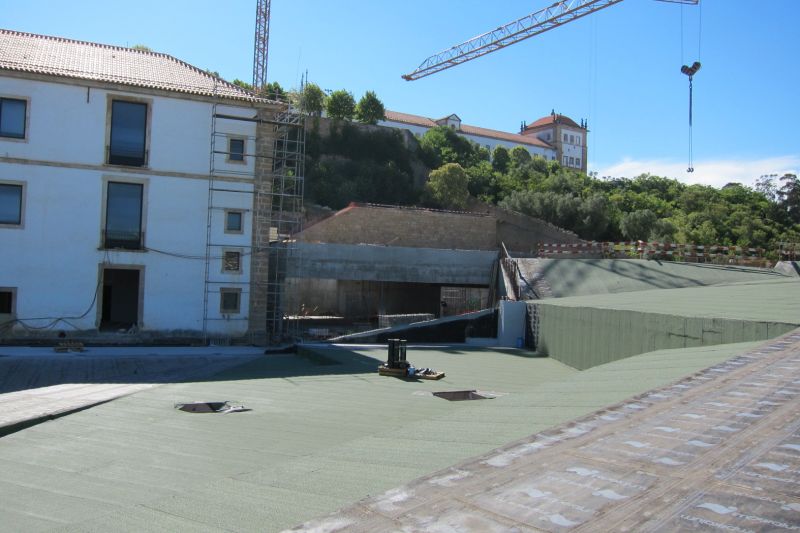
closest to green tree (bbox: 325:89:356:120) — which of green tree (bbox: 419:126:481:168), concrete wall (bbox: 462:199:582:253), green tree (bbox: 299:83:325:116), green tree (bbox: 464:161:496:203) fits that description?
green tree (bbox: 299:83:325:116)

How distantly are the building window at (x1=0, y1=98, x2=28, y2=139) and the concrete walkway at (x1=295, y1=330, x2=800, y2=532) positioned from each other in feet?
75.6

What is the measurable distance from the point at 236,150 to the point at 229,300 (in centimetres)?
551

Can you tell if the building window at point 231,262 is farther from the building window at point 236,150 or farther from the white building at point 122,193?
the building window at point 236,150

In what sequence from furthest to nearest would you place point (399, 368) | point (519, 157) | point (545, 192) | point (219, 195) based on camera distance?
point (519, 157), point (545, 192), point (219, 195), point (399, 368)

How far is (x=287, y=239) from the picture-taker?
27.4 m

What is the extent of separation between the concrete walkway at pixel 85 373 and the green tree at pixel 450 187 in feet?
92.9

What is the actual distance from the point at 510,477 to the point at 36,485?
4784 mm

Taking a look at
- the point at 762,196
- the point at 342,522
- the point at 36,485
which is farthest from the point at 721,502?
the point at 762,196

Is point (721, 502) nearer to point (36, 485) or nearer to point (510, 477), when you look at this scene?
point (510, 477)

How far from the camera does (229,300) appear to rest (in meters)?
23.6

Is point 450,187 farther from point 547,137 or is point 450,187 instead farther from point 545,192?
point 547,137

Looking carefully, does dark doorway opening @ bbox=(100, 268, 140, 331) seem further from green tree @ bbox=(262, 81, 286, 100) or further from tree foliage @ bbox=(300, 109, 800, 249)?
tree foliage @ bbox=(300, 109, 800, 249)

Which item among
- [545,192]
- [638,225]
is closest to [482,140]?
[545,192]

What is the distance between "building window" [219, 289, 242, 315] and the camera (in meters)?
23.5
